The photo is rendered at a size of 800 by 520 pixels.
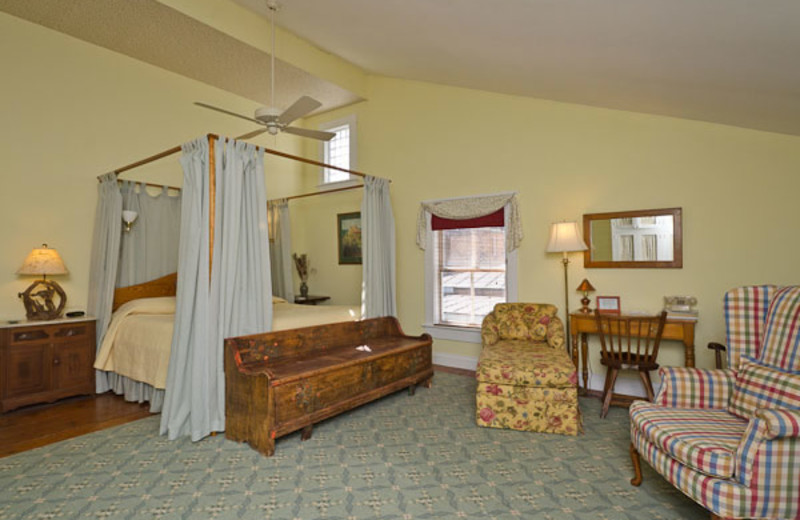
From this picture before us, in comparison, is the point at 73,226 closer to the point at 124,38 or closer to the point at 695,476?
the point at 124,38

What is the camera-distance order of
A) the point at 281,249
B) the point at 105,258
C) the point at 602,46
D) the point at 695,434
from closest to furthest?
the point at 695,434 → the point at 602,46 → the point at 105,258 → the point at 281,249

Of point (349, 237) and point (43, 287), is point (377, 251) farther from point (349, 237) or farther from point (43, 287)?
point (43, 287)

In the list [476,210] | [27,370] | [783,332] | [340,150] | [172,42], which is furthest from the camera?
[340,150]

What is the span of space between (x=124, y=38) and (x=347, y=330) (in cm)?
383

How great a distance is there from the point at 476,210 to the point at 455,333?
1538 mm

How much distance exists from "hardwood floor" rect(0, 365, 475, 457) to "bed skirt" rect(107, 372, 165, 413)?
6 cm

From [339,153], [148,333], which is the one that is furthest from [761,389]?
[339,153]

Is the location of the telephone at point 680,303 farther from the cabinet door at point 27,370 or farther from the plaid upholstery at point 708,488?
the cabinet door at point 27,370

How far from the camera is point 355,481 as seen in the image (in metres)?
2.53

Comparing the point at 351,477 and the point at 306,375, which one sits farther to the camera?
the point at 306,375

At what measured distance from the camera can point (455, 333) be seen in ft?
17.3

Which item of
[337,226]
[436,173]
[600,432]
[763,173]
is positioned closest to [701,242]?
[763,173]

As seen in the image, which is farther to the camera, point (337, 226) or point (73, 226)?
point (337, 226)

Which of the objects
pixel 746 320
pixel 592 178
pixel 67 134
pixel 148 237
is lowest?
pixel 746 320
